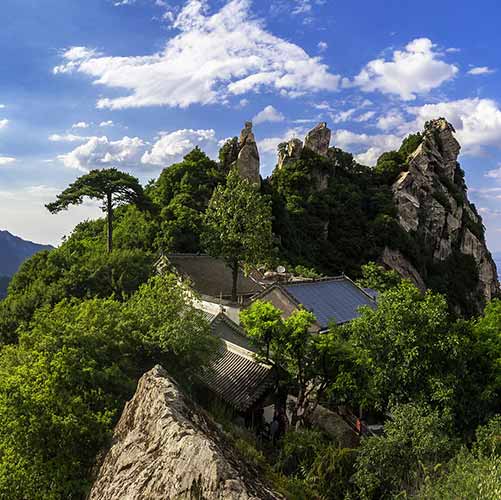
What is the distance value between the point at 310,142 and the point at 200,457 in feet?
183

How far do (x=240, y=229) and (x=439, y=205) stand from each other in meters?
42.7

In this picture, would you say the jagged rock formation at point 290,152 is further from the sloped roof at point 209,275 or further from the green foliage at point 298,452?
the green foliage at point 298,452

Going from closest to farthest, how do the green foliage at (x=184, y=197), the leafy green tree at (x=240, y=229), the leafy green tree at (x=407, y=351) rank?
1. the leafy green tree at (x=407, y=351)
2. the leafy green tree at (x=240, y=229)
3. the green foliage at (x=184, y=197)

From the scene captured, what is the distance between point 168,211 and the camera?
34.4 meters

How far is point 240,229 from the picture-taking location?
81.7 feet

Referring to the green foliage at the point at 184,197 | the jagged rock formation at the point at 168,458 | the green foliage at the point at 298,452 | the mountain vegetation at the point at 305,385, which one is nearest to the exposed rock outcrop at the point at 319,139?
the green foliage at the point at 184,197

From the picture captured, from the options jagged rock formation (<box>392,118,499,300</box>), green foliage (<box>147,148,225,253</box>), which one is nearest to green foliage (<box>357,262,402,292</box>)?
green foliage (<box>147,148,225,253</box>)

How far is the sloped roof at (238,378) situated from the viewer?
13.9 meters

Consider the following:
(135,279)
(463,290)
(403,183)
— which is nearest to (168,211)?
(135,279)

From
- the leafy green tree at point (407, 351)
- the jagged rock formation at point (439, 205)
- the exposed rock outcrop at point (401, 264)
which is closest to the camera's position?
the leafy green tree at point (407, 351)

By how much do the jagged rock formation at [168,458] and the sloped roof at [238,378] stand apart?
5296 mm

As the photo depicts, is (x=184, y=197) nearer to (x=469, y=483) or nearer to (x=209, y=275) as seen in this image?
(x=209, y=275)

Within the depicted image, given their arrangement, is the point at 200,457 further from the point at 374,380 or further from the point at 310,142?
the point at 310,142

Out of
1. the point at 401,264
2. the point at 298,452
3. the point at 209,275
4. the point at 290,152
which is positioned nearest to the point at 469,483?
the point at 298,452
